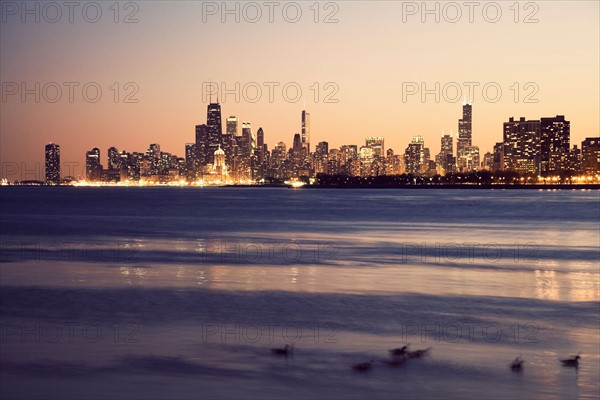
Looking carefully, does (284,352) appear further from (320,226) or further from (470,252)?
(320,226)

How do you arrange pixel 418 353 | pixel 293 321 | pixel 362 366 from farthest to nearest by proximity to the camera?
pixel 293 321 < pixel 418 353 < pixel 362 366

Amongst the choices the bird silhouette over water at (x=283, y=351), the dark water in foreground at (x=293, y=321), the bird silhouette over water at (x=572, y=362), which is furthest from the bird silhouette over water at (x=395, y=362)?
the bird silhouette over water at (x=572, y=362)

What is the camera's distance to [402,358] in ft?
59.9

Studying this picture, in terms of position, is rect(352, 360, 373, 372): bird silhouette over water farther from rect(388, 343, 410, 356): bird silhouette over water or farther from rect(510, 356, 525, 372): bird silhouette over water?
rect(510, 356, 525, 372): bird silhouette over water

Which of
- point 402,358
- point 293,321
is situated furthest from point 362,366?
point 293,321

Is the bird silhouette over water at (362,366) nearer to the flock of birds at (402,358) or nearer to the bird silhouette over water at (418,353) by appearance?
the flock of birds at (402,358)

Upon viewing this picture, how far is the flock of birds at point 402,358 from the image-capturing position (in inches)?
685

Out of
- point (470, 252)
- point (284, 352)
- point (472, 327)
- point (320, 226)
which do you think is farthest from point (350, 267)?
point (320, 226)

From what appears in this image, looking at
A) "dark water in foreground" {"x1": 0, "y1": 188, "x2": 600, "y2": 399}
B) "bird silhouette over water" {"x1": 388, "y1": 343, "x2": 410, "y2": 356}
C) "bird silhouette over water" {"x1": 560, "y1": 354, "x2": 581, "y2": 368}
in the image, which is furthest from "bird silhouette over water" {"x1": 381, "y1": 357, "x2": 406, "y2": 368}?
"bird silhouette over water" {"x1": 560, "y1": 354, "x2": 581, "y2": 368}

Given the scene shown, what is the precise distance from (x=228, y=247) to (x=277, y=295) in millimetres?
22253

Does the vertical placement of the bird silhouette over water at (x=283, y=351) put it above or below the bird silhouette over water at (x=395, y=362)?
above

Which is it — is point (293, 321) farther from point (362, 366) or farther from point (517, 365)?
point (517, 365)

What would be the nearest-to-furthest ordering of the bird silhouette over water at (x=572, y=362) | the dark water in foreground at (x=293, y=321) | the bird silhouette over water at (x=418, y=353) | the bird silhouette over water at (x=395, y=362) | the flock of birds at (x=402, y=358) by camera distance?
the dark water in foreground at (x=293, y=321), the flock of birds at (x=402, y=358), the bird silhouette over water at (x=572, y=362), the bird silhouette over water at (x=395, y=362), the bird silhouette over water at (x=418, y=353)

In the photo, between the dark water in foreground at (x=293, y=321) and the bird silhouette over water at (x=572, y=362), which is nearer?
the dark water in foreground at (x=293, y=321)
